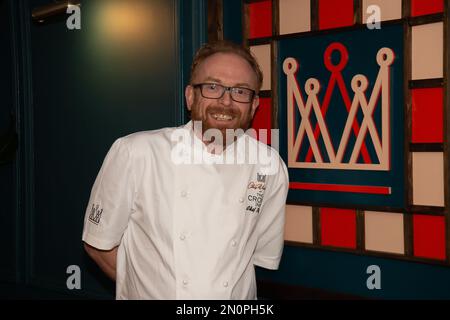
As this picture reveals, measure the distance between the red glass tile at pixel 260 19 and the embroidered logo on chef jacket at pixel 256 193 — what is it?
68 centimetres

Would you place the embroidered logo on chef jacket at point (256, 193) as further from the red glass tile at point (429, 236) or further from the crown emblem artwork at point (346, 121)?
the red glass tile at point (429, 236)

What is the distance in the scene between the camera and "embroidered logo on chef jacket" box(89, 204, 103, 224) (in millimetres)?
1737

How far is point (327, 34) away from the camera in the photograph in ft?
6.49

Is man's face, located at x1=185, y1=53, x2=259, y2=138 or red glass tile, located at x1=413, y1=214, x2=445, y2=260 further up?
man's face, located at x1=185, y1=53, x2=259, y2=138

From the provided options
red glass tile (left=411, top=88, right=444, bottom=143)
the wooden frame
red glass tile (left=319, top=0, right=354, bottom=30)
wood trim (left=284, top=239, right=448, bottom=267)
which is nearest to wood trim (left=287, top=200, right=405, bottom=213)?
the wooden frame

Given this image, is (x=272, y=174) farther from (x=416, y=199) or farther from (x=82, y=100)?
(x=82, y=100)

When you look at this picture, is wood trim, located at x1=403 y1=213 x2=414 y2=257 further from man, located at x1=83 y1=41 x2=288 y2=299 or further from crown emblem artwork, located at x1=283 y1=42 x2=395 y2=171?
man, located at x1=83 y1=41 x2=288 y2=299

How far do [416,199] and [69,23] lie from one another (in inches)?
78.7

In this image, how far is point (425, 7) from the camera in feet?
5.80

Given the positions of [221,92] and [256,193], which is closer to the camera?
[221,92]

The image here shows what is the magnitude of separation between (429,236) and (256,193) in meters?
0.64

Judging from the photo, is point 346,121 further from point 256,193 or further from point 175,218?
Result: point 175,218

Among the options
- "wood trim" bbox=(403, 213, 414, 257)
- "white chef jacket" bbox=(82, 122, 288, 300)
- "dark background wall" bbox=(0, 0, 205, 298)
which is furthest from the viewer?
"dark background wall" bbox=(0, 0, 205, 298)

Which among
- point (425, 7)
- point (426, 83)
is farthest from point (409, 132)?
point (425, 7)
